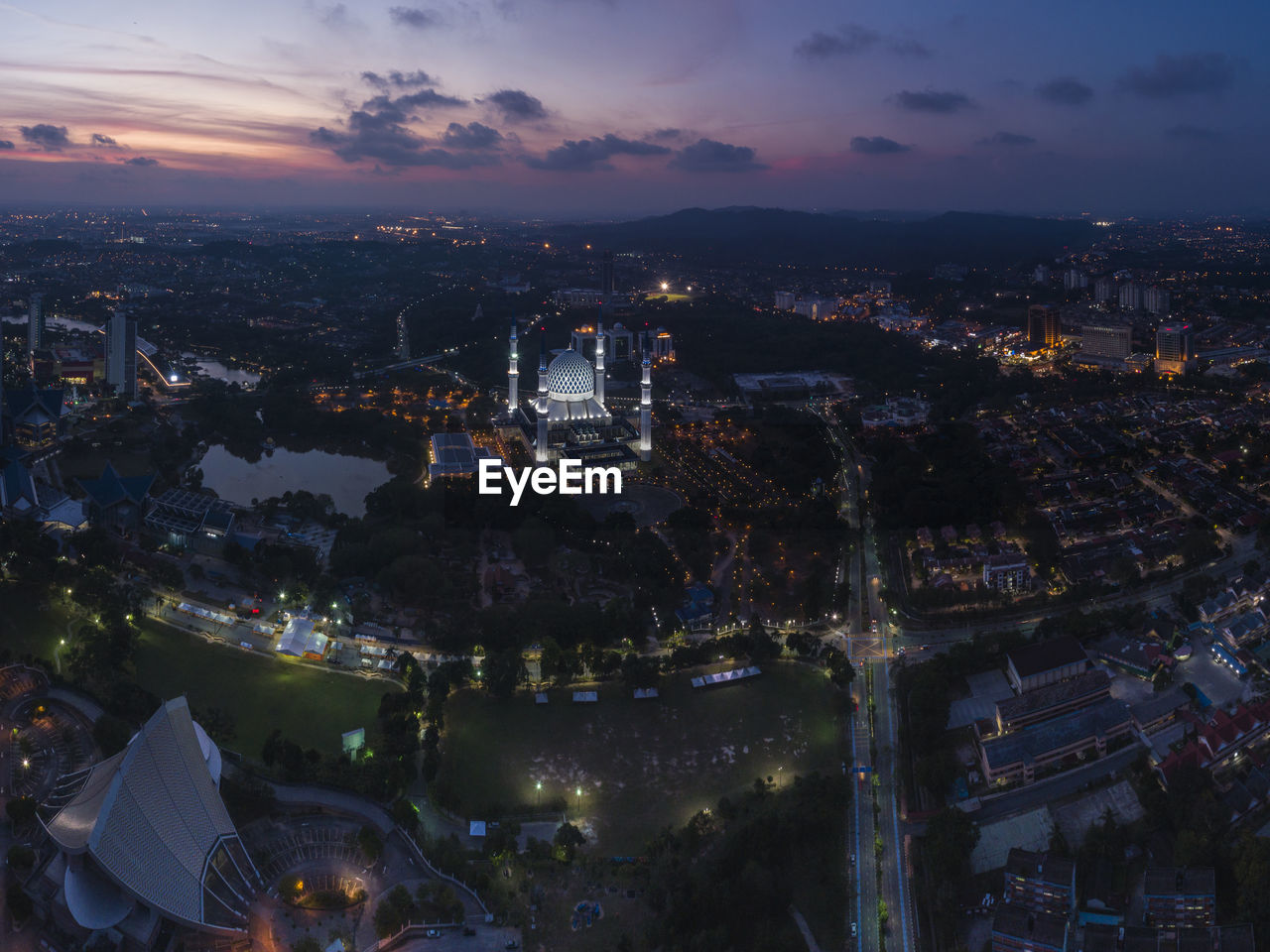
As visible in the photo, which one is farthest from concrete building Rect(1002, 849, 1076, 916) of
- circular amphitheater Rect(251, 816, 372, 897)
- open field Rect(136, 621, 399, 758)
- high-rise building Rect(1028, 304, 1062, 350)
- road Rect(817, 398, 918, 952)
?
high-rise building Rect(1028, 304, 1062, 350)

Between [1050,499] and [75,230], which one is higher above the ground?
[75,230]

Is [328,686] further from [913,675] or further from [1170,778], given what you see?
[1170,778]

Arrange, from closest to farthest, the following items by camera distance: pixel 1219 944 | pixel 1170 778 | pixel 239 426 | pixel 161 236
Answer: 1. pixel 1219 944
2. pixel 1170 778
3. pixel 239 426
4. pixel 161 236

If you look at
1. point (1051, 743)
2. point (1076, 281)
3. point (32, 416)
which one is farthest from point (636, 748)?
point (1076, 281)

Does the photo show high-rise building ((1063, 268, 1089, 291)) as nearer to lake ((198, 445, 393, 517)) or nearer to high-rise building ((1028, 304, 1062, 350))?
high-rise building ((1028, 304, 1062, 350))

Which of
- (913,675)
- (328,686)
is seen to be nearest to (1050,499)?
(913,675)

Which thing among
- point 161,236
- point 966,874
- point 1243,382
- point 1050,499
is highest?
point 161,236

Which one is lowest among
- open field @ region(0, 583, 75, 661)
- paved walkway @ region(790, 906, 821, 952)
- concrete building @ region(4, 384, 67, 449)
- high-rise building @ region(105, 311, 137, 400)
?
paved walkway @ region(790, 906, 821, 952)
